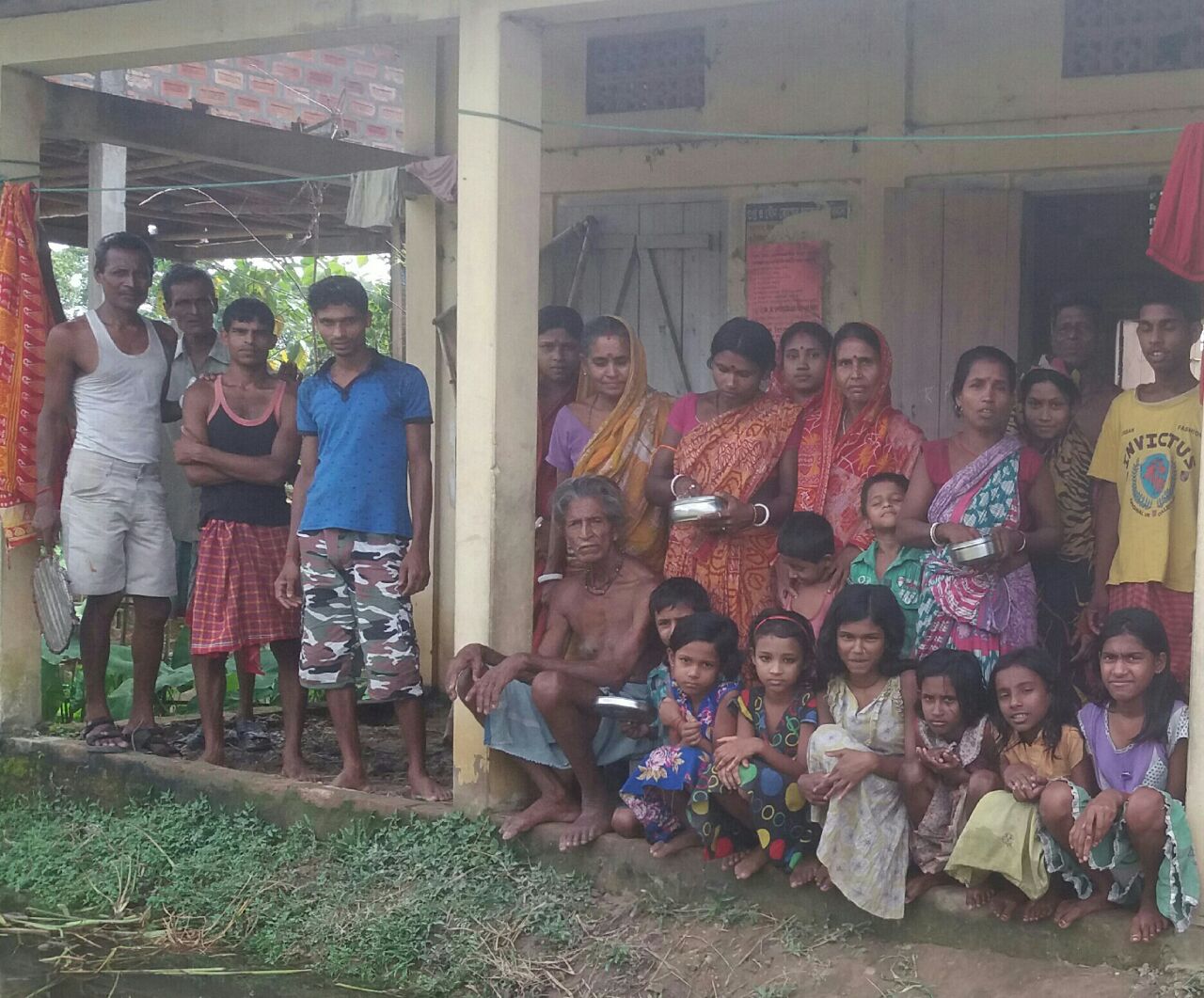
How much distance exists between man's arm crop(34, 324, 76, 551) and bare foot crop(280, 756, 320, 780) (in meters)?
1.34

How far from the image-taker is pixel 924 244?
235 inches

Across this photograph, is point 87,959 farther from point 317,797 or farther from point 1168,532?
point 1168,532

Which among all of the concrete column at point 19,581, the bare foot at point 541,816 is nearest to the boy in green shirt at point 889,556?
the bare foot at point 541,816

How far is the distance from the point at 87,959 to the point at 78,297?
9.02 meters

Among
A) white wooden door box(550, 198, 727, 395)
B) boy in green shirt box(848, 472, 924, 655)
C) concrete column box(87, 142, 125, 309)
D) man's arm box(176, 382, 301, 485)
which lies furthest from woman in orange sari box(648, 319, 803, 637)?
concrete column box(87, 142, 125, 309)

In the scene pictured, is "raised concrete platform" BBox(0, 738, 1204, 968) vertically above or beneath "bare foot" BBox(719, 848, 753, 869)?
A: beneath

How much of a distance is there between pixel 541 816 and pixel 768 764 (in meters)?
0.91

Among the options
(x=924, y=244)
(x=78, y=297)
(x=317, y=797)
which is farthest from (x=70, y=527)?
(x=78, y=297)

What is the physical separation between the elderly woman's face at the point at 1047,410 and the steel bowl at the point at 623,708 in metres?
1.44

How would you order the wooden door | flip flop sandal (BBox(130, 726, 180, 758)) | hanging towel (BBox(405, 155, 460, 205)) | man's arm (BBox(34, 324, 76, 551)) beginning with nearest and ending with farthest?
man's arm (BBox(34, 324, 76, 551)) < flip flop sandal (BBox(130, 726, 180, 758)) < the wooden door < hanging towel (BBox(405, 155, 460, 205))

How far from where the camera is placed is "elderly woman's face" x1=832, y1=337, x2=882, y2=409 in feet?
14.8

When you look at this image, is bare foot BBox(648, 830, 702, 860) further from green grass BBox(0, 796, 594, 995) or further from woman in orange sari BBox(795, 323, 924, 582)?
woman in orange sari BBox(795, 323, 924, 582)

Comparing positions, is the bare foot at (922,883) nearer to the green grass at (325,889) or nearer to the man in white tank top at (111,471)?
the green grass at (325,889)

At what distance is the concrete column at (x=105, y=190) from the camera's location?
6.21 m
